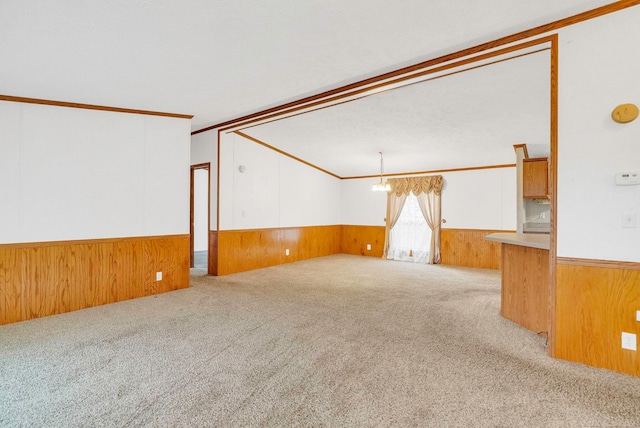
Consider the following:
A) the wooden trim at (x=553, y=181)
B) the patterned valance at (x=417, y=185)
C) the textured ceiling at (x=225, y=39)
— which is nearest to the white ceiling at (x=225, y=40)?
the textured ceiling at (x=225, y=39)

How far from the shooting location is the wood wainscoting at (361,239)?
27.0 ft

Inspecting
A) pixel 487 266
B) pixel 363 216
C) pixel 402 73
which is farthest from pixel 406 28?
pixel 363 216

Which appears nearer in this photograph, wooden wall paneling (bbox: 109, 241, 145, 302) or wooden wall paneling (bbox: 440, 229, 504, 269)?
wooden wall paneling (bbox: 109, 241, 145, 302)

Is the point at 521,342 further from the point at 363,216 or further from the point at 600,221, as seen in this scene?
the point at 363,216

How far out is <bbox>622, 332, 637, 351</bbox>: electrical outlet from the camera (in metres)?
2.25

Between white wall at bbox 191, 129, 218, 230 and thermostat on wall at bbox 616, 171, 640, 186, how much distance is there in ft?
17.1

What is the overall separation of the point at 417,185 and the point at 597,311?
17.4ft

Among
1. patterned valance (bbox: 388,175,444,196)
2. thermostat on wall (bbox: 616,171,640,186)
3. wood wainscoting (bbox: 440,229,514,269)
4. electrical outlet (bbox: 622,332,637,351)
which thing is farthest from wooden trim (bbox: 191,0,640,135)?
wood wainscoting (bbox: 440,229,514,269)

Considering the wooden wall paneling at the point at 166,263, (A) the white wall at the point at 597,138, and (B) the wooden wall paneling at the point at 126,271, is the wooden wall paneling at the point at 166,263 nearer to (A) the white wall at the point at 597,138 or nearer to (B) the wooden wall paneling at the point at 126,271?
(B) the wooden wall paneling at the point at 126,271

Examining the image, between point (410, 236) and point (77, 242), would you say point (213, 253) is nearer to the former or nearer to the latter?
point (77, 242)

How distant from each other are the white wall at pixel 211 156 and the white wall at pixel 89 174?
84cm

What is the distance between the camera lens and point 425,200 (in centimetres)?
741

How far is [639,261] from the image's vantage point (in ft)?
7.28

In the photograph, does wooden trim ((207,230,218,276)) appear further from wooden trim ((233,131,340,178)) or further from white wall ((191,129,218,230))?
wooden trim ((233,131,340,178))
